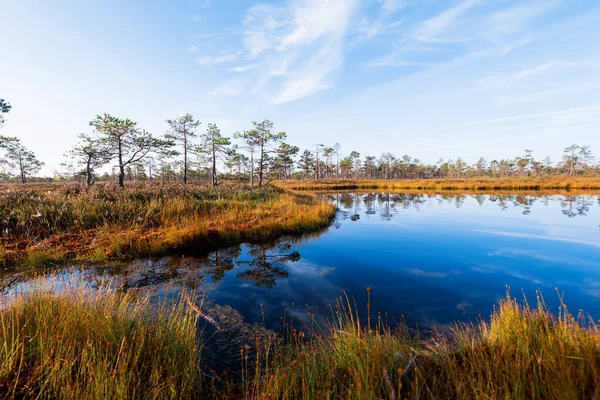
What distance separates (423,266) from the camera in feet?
24.4

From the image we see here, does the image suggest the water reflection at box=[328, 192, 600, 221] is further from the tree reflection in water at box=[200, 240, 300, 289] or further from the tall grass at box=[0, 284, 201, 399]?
the tall grass at box=[0, 284, 201, 399]

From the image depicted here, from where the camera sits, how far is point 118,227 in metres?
8.32

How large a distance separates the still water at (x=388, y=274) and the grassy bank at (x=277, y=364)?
3.62ft

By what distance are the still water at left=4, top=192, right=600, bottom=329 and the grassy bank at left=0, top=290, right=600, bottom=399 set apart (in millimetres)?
1104

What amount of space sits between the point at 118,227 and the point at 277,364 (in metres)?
8.60

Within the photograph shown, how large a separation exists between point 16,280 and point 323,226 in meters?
11.0

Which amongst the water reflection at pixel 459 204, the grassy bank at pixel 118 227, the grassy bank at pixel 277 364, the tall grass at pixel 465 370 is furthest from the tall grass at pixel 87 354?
the water reflection at pixel 459 204

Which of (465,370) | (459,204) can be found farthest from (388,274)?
(459,204)

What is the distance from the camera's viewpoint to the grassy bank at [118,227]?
6.54 meters

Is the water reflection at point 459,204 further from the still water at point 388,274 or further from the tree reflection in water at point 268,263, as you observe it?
the tree reflection in water at point 268,263

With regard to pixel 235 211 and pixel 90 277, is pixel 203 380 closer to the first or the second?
pixel 90 277

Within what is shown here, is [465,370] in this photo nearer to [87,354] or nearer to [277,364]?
[277,364]

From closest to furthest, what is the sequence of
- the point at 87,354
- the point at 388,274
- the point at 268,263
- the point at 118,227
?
the point at 87,354, the point at 388,274, the point at 268,263, the point at 118,227

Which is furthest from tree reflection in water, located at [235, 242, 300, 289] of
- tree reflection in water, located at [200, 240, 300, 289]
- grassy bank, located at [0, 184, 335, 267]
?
grassy bank, located at [0, 184, 335, 267]
